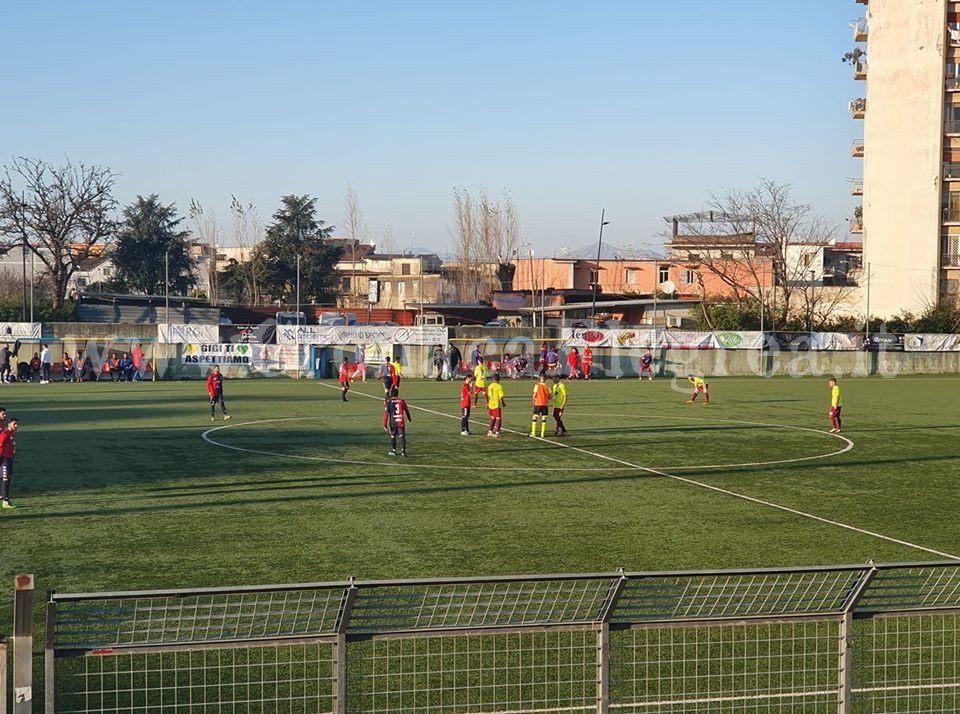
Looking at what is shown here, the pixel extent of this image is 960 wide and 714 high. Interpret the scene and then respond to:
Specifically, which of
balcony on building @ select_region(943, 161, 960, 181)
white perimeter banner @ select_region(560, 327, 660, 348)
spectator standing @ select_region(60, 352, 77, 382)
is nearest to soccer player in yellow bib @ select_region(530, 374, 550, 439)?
white perimeter banner @ select_region(560, 327, 660, 348)

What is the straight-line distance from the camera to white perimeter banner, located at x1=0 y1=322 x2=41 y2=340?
55.8 metres

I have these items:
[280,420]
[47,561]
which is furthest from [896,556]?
[280,420]

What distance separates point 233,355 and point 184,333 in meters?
2.67

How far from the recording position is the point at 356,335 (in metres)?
58.9

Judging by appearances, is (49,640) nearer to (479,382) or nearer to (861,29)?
(479,382)

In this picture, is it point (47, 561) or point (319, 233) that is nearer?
point (47, 561)

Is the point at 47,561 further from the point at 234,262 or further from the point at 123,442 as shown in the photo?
the point at 234,262

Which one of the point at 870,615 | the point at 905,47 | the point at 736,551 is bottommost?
the point at 736,551

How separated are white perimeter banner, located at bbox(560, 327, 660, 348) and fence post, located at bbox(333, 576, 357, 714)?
54972mm

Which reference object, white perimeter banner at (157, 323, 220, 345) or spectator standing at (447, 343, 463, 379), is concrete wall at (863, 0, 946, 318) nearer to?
spectator standing at (447, 343, 463, 379)

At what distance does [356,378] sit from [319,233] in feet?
137

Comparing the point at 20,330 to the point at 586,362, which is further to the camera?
the point at 586,362

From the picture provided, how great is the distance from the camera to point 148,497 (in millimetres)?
21219

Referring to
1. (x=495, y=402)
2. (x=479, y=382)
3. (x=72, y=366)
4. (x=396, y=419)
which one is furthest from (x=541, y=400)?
(x=72, y=366)
